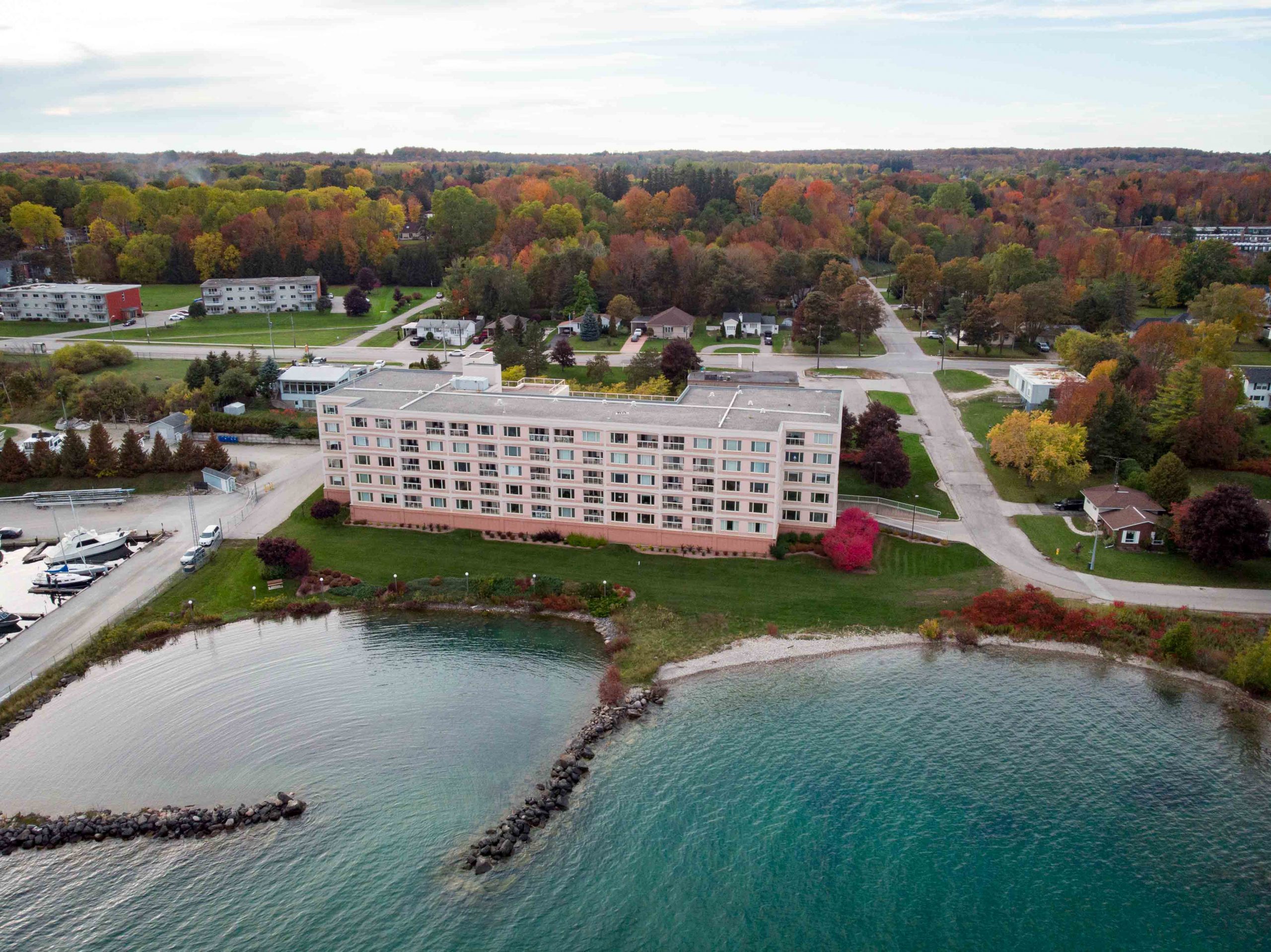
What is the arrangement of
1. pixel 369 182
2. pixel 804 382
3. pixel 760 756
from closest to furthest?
pixel 760 756 → pixel 804 382 → pixel 369 182

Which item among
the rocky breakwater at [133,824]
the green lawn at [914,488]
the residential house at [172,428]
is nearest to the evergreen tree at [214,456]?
the residential house at [172,428]

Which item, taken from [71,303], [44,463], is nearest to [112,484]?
[44,463]

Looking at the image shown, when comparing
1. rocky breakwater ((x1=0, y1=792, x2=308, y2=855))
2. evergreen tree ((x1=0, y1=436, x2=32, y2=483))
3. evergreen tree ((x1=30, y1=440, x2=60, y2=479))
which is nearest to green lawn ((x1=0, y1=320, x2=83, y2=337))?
evergreen tree ((x1=0, y1=436, x2=32, y2=483))

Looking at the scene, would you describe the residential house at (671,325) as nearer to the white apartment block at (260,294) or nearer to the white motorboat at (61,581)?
the white apartment block at (260,294)

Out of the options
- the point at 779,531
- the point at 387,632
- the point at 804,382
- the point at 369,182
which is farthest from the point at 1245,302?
the point at 369,182

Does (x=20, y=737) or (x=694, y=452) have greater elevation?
(x=694, y=452)

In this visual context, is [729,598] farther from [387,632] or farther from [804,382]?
[804,382]
